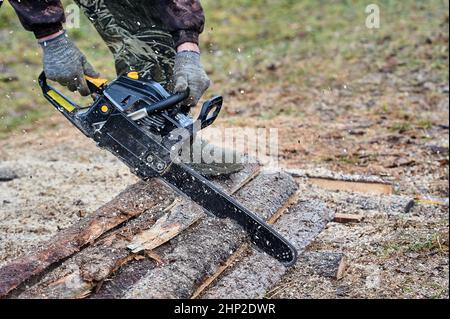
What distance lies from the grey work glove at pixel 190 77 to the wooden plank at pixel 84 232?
511 mm

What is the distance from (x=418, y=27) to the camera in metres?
8.51

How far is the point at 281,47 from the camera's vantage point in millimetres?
8156

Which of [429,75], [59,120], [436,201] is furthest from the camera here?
[429,75]

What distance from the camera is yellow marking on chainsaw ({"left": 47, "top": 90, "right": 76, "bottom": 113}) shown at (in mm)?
3496

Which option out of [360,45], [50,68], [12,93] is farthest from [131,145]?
[360,45]

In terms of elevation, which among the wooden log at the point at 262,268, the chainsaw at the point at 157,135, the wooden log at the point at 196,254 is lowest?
the wooden log at the point at 262,268

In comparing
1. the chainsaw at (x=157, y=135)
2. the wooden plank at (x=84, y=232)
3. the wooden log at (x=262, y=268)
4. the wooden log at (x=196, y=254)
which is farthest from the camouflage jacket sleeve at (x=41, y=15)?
the wooden log at (x=262, y=268)

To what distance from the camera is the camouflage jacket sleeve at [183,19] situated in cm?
370

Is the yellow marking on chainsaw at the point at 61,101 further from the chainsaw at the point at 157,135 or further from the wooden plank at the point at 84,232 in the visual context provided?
the wooden plank at the point at 84,232

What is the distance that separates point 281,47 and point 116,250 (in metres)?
5.41

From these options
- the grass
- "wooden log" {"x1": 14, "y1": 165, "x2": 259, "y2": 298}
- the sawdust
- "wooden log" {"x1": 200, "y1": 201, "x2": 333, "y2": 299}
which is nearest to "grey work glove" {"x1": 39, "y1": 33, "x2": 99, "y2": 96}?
"wooden log" {"x1": 14, "y1": 165, "x2": 259, "y2": 298}

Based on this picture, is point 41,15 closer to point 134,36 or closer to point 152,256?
point 134,36
